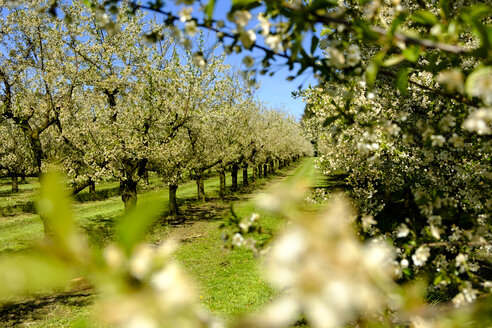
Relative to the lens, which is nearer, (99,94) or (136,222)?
(136,222)

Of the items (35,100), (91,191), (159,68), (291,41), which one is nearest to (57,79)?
(35,100)

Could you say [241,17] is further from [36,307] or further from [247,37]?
[36,307]

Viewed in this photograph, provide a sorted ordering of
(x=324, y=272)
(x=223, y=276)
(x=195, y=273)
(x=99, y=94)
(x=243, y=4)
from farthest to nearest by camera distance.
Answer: (x=99, y=94), (x=195, y=273), (x=223, y=276), (x=243, y=4), (x=324, y=272)

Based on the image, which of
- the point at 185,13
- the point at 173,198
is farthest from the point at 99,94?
the point at 185,13

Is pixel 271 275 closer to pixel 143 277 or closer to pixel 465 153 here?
pixel 143 277

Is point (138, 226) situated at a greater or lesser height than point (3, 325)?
greater

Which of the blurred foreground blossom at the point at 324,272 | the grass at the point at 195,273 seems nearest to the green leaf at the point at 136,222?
the grass at the point at 195,273

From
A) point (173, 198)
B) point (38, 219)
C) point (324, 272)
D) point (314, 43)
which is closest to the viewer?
point (324, 272)

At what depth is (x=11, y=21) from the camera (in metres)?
9.92

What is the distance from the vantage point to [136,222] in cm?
54

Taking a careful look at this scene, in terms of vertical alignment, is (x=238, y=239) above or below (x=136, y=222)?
below

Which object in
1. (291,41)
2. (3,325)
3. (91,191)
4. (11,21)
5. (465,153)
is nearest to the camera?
(291,41)

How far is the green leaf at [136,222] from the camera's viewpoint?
0.53 metres

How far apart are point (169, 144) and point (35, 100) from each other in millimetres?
4967
